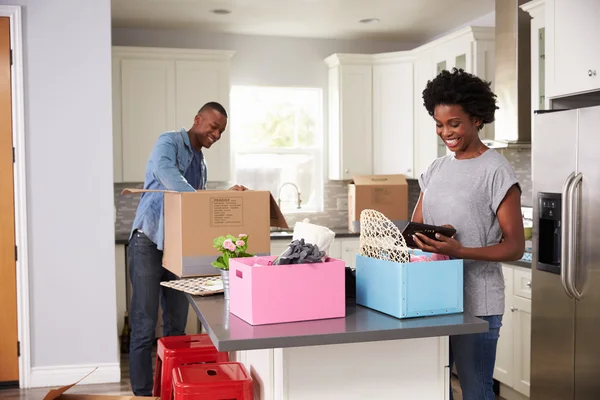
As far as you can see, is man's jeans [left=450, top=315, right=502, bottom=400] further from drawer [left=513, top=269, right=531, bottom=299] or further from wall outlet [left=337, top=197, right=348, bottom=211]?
wall outlet [left=337, top=197, right=348, bottom=211]

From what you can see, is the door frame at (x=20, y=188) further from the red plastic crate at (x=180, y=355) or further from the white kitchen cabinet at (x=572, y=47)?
the white kitchen cabinet at (x=572, y=47)

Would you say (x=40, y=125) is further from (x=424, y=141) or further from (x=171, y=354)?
(x=424, y=141)

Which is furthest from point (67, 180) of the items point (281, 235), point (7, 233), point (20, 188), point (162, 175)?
point (281, 235)

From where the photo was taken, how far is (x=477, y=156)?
236 centimetres

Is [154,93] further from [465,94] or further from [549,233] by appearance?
[465,94]

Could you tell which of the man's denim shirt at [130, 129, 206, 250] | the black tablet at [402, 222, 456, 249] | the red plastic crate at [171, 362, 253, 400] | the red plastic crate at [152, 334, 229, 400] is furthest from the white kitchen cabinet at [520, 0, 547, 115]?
the red plastic crate at [171, 362, 253, 400]

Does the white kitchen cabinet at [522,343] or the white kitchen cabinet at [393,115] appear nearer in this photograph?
the white kitchen cabinet at [522,343]

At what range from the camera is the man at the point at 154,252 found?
11.3ft

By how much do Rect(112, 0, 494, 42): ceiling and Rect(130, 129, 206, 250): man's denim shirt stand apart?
75.5 inches

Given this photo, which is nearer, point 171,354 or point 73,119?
point 171,354

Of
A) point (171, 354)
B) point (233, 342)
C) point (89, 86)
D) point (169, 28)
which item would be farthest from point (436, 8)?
point (233, 342)

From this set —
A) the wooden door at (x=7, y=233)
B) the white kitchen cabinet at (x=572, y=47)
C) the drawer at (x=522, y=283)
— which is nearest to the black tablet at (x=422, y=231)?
the white kitchen cabinet at (x=572, y=47)

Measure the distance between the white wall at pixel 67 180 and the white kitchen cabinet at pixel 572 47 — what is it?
2603 millimetres

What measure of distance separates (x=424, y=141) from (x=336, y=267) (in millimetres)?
3770
